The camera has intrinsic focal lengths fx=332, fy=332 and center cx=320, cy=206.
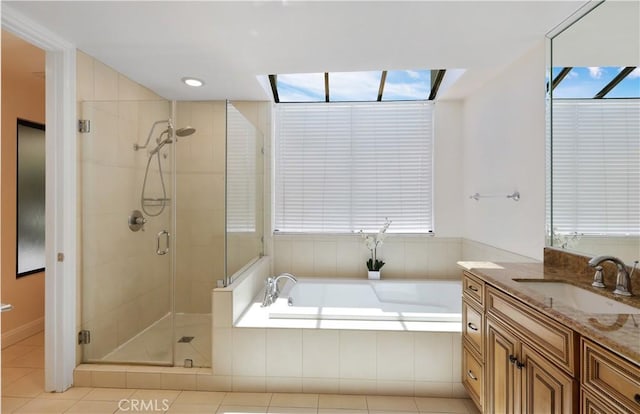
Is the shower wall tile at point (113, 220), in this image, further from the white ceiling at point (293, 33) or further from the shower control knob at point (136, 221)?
the white ceiling at point (293, 33)

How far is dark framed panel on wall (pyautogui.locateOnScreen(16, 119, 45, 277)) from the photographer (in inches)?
118

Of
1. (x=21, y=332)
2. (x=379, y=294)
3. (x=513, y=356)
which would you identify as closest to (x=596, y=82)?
(x=513, y=356)

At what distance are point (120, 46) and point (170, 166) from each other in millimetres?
877

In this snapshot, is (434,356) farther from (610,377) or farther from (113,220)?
(113,220)

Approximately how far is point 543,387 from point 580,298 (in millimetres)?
508

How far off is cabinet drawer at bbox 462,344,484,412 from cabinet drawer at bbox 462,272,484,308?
0.34 meters

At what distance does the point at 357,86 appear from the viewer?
11.2ft

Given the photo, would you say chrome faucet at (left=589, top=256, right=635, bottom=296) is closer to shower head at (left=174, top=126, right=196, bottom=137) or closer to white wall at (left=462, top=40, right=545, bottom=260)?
white wall at (left=462, top=40, right=545, bottom=260)

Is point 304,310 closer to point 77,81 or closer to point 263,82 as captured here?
point 263,82

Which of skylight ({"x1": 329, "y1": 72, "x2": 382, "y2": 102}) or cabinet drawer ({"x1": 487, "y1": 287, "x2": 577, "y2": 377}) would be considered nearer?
cabinet drawer ({"x1": 487, "y1": 287, "x2": 577, "y2": 377})

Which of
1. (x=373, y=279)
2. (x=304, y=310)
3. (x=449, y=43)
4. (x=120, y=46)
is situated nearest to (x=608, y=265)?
(x=449, y=43)

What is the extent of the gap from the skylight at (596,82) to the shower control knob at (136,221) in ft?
9.96

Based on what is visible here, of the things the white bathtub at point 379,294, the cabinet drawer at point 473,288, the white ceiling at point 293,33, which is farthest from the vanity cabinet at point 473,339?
the white ceiling at point 293,33

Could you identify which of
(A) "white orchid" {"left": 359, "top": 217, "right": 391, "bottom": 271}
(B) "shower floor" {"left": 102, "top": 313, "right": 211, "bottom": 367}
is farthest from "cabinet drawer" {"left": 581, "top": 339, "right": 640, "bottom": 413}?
(A) "white orchid" {"left": 359, "top": 217, "right": 391, "bottom": 271}
